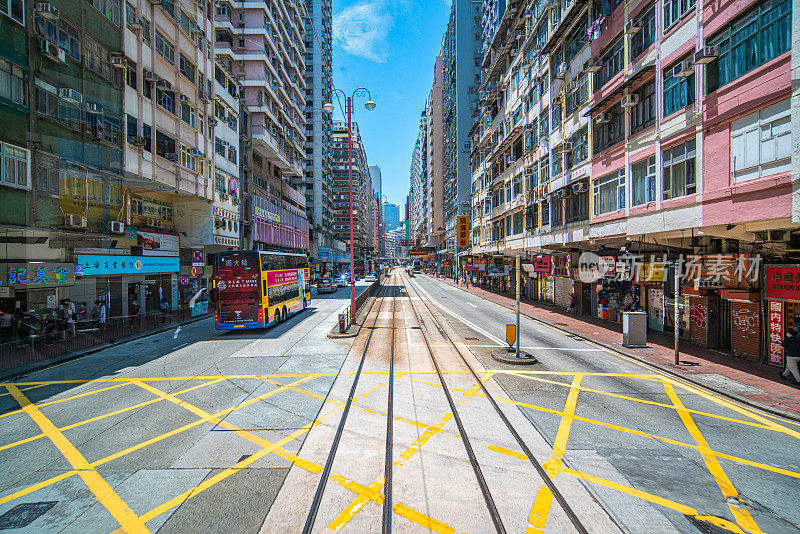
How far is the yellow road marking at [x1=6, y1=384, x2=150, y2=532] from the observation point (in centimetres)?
503

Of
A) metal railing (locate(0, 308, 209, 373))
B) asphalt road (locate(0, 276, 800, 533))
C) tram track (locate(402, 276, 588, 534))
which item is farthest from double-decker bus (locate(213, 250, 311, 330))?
tram track (locate(402, 276, 588, 534))

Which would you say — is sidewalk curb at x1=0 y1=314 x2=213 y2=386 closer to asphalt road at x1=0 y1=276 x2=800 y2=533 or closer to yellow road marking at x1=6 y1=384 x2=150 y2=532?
asphalt road at x1=0 y1=276 x2=800 y2=533

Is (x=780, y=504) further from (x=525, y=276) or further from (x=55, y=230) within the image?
(x=525, y=276)

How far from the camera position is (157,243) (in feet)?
80.1

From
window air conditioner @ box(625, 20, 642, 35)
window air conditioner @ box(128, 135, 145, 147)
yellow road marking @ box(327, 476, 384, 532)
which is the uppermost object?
window air conditioner @ box(625, 20, 642, 35)

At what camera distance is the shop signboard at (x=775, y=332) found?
12383mm

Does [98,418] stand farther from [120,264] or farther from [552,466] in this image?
[120,264]

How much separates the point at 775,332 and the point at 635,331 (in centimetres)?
418

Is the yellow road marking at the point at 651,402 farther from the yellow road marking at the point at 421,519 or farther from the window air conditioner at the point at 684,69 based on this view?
the window air conditioner at the point at 684,69

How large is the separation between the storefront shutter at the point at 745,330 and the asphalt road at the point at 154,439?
14.8 metres

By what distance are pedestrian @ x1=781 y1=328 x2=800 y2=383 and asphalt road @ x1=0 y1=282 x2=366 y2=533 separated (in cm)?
1358

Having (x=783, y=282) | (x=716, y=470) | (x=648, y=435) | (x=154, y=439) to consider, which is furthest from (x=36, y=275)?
(x=783, y=282)

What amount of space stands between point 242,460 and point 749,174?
1569 centimetres

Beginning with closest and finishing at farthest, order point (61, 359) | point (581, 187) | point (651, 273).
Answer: point (61, 359)
point (651, 273)
point (581, 187)
